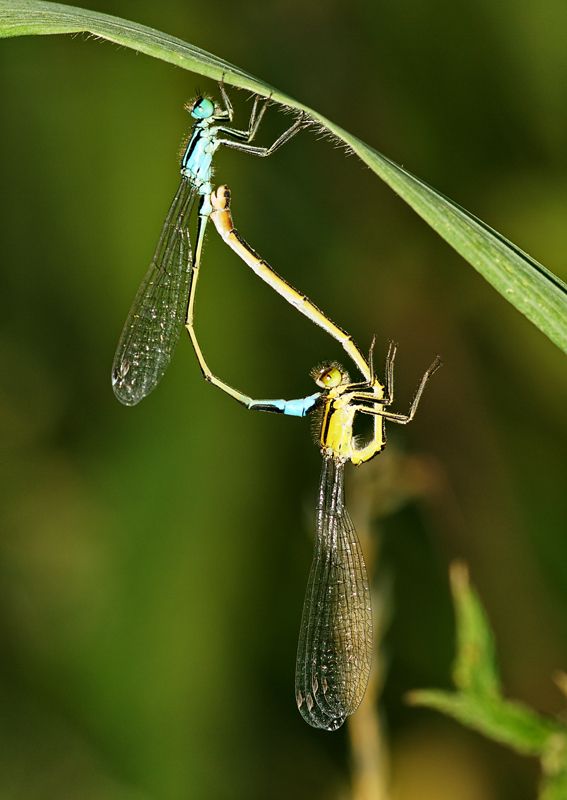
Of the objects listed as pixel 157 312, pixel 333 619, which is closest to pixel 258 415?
pixel 157 312

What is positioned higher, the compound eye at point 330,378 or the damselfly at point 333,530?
the compound eye at point 330,378

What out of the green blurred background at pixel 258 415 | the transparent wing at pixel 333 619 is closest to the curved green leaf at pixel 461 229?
the transparent wing at pixel 333 619

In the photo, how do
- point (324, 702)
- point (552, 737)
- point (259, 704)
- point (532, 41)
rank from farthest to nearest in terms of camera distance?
point (259, 704)
point (532, 41)
point (324, 702)
point (552, 737)

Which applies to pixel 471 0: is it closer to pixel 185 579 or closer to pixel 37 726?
pixel 185 579

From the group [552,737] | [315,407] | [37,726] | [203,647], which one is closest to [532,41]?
[315,407]

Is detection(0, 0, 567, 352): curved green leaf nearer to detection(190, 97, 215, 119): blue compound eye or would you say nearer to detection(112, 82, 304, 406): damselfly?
detection(190, 97, 215, 119): blue compound eye

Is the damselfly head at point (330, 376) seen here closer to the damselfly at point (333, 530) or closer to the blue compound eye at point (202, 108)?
the damselfly at point (333, 530)
